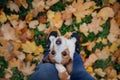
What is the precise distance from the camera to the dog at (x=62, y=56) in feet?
6.69

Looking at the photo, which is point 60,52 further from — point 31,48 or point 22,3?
point 22,3

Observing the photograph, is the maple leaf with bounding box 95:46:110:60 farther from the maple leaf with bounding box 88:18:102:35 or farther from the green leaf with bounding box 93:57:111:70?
the maple leaf with bounding box 88:18:102:35

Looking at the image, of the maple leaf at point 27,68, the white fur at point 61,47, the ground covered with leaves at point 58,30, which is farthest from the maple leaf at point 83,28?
the maple leaf at point 27,68

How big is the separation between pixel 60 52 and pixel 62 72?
0.40 feet

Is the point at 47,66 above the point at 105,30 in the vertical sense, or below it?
below

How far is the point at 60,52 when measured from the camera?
204 centimetres

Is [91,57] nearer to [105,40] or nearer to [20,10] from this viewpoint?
[105,40]

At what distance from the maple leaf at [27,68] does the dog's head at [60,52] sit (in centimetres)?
26

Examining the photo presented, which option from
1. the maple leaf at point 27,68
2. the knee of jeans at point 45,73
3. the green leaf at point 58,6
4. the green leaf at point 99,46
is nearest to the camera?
the knee of jeans at point 45,73

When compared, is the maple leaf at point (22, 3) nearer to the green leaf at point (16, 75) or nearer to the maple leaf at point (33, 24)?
the maple leaf at point (33, 24)

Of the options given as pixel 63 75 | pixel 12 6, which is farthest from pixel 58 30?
pixel 63 75

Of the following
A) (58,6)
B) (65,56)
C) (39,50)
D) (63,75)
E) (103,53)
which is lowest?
(63,75)

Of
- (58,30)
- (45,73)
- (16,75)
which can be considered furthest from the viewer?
(58,30)

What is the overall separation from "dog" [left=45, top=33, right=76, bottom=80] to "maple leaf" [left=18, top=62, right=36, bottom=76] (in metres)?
0.26
